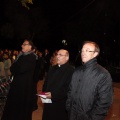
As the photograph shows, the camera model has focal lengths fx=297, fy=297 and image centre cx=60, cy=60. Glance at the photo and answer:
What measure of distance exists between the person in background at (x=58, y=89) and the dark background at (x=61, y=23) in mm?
23651

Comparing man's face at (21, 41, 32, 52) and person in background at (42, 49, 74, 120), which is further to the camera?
man's face at (21, 41, 32, 52)

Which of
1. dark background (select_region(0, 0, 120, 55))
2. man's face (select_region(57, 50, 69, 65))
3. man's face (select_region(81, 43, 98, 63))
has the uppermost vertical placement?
dark background (select_region(0, 0, 120, 55))

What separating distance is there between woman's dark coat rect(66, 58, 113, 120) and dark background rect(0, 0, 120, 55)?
2487 cm

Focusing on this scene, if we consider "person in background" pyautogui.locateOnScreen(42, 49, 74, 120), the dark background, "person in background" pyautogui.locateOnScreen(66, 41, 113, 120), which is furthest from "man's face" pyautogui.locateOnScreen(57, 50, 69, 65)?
the dark background

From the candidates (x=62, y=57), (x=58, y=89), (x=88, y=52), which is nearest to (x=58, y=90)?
(x=58, y=89)

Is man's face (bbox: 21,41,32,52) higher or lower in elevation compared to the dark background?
lower

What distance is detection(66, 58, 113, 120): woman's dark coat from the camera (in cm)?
398

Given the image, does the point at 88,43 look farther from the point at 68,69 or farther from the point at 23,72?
the point at 23,72

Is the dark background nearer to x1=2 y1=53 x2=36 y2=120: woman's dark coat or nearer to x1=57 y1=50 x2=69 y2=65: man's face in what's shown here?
x1=2 y1=53 x2=36 y2=120: woman's dark coat

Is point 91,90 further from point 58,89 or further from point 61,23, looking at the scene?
point 61,23

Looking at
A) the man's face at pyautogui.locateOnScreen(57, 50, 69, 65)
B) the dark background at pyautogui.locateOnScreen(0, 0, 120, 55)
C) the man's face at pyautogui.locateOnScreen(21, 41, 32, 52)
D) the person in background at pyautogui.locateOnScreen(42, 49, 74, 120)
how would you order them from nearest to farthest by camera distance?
the person in background at pyautogui.locateOnScreen(42, 49, 74, 120) < the man's face at pyautogui.locateOnScreen(57, 50, 69, 65) < the man's face at pyautogui.locateOnScreen(21, 41, 32, 52) < the dark background at pyautogui.locateOnScreen(0, 0, 120, 55)

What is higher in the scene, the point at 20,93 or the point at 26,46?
the point at 26,46

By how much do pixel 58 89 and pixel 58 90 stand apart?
19 millimetres

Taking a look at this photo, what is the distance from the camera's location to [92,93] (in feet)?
13.2
